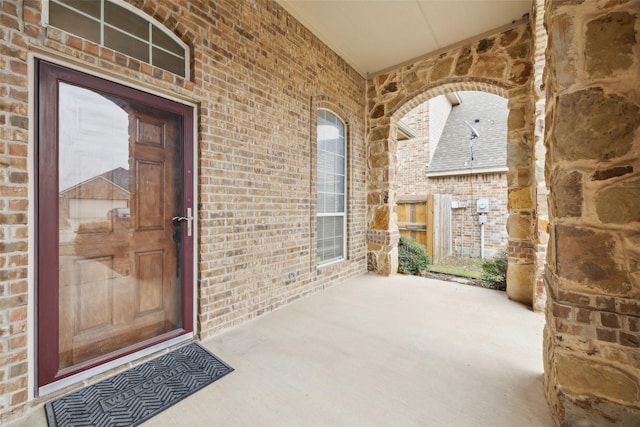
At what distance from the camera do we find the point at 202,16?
7.69ft

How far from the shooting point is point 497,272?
12.9ft

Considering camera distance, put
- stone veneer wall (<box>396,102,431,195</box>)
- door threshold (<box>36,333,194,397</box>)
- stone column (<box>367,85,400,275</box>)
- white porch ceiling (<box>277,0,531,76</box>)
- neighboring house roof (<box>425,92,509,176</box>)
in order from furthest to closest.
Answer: stone veneer wall (<box>396,102,431,195</box>)
neighboring house roof (<box>425,92,509,176</box>)
stone column (<box>367,85,400,275</box>)
white porch ceiling (<box>277,0,531,76</box>)
door threshold (<box>36,333,194,397</box>)

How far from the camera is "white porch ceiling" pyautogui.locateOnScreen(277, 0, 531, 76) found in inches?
123

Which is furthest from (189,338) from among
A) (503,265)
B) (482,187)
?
(482,187)

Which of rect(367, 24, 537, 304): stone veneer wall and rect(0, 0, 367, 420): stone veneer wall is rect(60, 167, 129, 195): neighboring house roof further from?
rect(367, 24, 537, 304): stone veneer wall

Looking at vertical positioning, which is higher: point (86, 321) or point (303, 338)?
point (86, 321)

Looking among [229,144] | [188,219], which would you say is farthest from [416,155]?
[188,219]

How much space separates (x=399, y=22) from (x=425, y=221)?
3.78 m

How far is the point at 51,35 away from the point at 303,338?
8.80ft

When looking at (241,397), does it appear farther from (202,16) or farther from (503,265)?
(503,265)

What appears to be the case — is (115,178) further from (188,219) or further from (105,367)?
(105,367)

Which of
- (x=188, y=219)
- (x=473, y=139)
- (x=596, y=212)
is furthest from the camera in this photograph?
(x=473, y=139)

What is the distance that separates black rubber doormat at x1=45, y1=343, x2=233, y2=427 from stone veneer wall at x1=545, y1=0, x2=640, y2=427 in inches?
81.2

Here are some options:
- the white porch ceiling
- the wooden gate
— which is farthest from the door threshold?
the wooden gate
